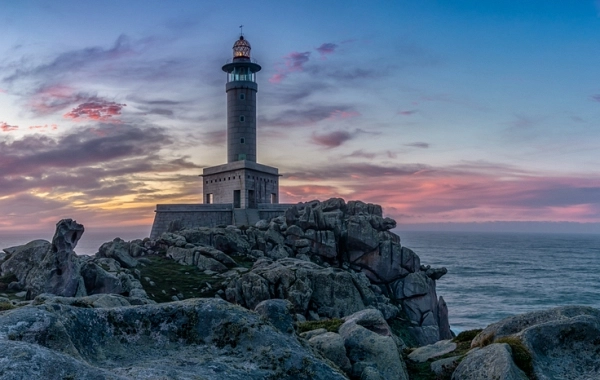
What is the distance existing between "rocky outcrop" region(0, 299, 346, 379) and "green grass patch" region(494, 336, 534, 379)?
5393 millimetres

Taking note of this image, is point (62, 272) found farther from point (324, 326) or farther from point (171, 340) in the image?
point (171, 340)

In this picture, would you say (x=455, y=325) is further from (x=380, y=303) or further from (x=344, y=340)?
(x=344, y=340)

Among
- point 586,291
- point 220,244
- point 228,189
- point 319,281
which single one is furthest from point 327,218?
point 586,291

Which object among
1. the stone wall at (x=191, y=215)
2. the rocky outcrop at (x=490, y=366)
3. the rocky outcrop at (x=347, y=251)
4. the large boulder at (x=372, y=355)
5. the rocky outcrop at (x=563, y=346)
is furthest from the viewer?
the stone wall at (x=191, y=215)

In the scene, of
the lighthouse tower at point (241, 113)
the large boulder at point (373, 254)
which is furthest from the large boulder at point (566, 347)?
the lighthouse tower at point (241, 113)

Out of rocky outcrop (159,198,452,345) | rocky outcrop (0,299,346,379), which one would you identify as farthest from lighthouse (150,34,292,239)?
rocky outcrop (0,299,346,379)

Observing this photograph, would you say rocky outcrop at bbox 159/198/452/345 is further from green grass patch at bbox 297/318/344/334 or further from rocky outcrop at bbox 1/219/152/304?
green grass patch at bbox 297/318/344/334

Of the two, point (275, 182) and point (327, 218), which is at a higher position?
point (275, 182)

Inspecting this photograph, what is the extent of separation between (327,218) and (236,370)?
48.4m

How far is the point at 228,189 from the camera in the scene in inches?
2926

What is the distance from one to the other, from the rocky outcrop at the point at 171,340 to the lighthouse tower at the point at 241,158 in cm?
6409

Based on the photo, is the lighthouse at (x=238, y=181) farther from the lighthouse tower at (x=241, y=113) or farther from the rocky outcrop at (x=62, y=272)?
the rocky outcrop at (x=62, y=272)

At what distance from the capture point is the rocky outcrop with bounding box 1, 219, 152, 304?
27.2m

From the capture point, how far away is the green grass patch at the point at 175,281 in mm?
35781
